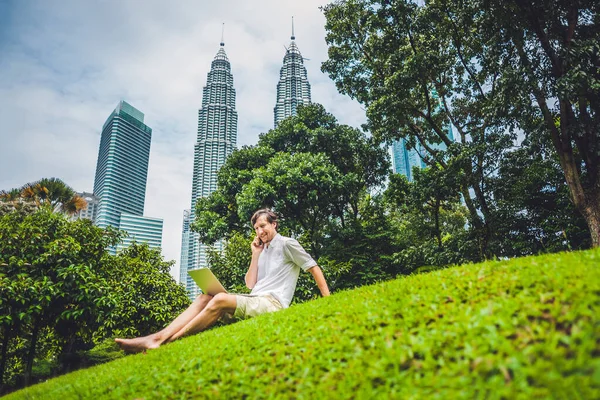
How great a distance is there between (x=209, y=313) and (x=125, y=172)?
461 feet

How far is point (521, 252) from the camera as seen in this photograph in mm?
11523

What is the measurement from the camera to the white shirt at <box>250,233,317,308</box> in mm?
4988

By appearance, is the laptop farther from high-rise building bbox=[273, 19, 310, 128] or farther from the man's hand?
high-rise building bbox=[273, 19, 310, 128]

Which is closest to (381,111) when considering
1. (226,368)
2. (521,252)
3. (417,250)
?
(417,250)

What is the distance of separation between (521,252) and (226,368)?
12.3 m

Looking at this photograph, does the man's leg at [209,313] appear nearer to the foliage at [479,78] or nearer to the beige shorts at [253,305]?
the beige shorts at [253,305]

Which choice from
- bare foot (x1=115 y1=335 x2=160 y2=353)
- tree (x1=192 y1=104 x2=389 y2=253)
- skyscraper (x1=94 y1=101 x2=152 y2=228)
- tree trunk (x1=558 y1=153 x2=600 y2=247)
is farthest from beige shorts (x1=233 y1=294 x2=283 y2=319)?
skyscraper (x1=94 y1=101 x2=152 y2=228)

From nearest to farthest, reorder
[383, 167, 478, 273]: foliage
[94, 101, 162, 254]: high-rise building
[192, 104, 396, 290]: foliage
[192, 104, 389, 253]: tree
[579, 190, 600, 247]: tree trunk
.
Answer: [579, 190, 600, 247]: tree trunk → [383, 167, 478, 273]: foliage → [192, 104, 396, 290]: foliage → [192, 104, 389, 253]: tree → [94, 101, 162, 254]: high-rise building

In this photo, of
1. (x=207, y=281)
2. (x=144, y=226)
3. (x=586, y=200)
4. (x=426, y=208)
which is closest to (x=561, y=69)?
(x=586, y=200)

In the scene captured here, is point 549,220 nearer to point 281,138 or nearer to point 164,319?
point 281,138

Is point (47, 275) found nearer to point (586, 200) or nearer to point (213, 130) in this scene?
point (586, 200)

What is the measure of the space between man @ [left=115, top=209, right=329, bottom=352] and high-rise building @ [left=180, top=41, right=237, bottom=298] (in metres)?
58.9

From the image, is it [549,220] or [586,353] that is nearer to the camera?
[586,353]

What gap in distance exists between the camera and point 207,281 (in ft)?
15.6
